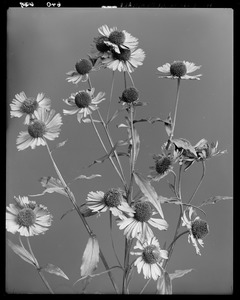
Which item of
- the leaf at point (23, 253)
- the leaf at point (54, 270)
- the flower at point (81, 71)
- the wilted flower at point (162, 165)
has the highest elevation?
the flower at point (81, 71)

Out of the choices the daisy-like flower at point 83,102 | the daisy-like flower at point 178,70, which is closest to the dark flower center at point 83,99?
the daisy-like flower at point 83,102

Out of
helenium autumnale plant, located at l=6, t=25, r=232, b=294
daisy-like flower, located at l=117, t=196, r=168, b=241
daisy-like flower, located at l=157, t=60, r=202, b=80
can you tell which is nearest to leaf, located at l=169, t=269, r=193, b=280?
helenium autumnale plant, located at l=6, t=25, r=232, b=294

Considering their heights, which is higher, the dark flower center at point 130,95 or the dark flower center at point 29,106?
the dark flower center at point 130,95

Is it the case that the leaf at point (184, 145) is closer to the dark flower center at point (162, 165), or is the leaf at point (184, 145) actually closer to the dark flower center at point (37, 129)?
the dark flower center at point (162, 165)

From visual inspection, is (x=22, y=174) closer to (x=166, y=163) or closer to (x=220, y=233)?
(x=166, y=163)

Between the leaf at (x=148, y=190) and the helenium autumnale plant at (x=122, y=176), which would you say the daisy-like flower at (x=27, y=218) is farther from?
the leaf at (x=148, y=190)
